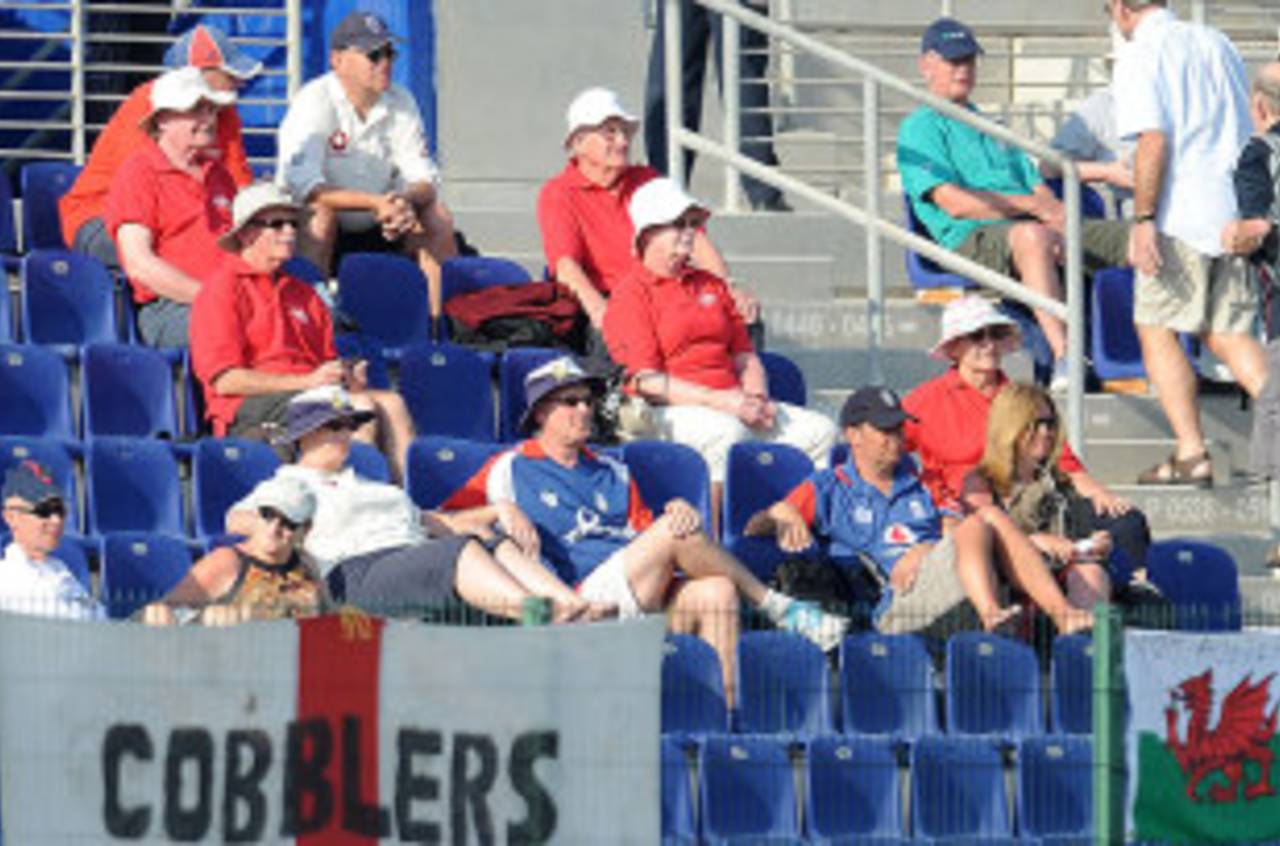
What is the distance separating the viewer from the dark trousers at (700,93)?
53.1 feet

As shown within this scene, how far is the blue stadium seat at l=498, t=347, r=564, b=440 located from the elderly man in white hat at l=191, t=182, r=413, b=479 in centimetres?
56

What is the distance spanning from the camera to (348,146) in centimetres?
1488

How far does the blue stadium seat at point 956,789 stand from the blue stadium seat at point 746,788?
1.19 ft

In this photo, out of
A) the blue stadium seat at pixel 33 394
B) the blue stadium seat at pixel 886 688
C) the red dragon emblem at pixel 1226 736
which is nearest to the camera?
the red dragon emblem at pixel 1226 736

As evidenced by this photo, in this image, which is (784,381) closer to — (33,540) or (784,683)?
(784,683)

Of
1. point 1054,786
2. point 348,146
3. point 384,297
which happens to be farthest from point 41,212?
point 1054,786

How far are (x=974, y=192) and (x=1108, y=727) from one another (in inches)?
215

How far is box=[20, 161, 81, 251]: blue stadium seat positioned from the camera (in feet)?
48.8

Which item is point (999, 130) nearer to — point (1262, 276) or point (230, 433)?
point (1262, 276)

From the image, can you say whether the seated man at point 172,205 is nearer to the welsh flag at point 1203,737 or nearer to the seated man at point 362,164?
the seated man at point 362,164

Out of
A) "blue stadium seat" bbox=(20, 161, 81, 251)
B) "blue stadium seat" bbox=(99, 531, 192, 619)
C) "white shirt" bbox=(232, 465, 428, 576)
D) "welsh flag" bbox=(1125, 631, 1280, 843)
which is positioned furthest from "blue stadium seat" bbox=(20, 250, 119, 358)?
"welsh flag" bbox=(1125, 631, 1280, 843)

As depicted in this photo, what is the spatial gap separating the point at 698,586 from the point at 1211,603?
73.0 inches

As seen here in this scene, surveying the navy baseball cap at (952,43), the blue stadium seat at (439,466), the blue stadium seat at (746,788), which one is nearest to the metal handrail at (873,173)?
the navy baseball cap at (952,43)

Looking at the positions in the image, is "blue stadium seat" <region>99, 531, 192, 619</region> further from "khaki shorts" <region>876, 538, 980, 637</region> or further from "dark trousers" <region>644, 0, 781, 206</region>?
"dark trousers" <region>644, 0, 781, 206</region>
